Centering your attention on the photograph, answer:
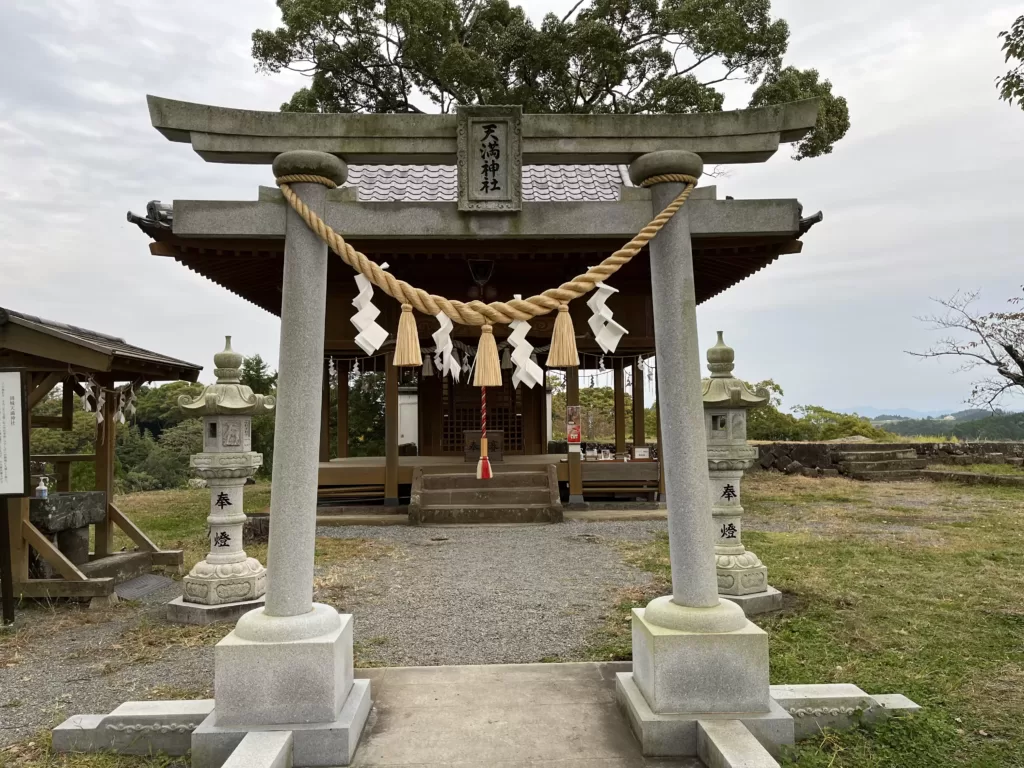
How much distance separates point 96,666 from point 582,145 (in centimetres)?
524

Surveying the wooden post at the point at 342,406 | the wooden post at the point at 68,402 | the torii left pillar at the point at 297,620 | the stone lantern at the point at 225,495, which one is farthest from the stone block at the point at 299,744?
the wooden post at the point at 342,406

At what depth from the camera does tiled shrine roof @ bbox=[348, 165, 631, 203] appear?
9.79 m

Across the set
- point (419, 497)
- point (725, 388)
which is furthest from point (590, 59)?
point (725, 388)

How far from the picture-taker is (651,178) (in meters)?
3.68

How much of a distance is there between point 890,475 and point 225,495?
700 inches

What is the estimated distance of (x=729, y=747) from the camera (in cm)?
289

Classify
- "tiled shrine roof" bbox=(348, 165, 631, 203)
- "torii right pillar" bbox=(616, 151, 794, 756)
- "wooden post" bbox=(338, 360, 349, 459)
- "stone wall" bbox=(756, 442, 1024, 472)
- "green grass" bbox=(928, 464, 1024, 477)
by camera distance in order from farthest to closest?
"stone wall" bbox=(756, 442, 1024, 472), "green grass" bbox=(928, 464, 1024, 477), "wooden post" bbox=(338, 360, 349, 459), "tiled shrine roof" bbox=(348, 165, 631, 203), "torii right pillar" bbox=(616, 151, 794, 756)

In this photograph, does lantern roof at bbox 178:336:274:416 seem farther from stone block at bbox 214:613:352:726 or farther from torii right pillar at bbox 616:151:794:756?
torii right pillar at bbox 616:151:794:756

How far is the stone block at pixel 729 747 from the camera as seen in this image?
2.78 m

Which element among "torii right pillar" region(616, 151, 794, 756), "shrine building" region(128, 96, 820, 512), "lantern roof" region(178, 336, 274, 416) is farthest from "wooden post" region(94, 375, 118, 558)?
"torii right pillar" region(616, 151, 794, 756)

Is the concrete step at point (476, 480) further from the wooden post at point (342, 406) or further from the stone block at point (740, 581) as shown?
the stone block at point (740, 581)

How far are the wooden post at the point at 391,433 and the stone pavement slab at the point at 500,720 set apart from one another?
741 centimetres

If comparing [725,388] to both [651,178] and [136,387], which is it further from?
[136,387]

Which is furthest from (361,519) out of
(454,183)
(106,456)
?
(454,183)
